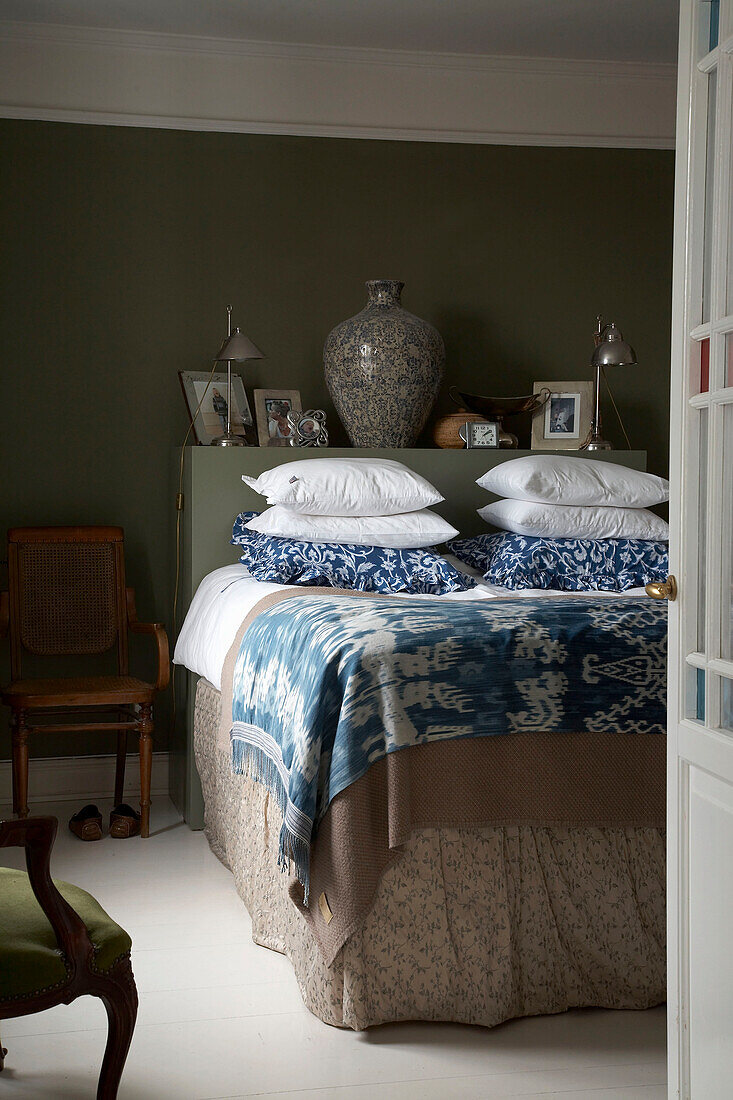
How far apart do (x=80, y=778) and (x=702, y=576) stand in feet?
9.93

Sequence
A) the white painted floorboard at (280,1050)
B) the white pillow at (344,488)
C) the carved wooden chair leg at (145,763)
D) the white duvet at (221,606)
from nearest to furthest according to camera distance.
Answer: the white painted floorboard at (280,1050) → the white duvet at (221,606) → the white pillow at (344,488) → the carved wooden chair leg at (145,763)

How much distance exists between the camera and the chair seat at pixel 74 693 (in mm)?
3410

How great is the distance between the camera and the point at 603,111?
430 cm

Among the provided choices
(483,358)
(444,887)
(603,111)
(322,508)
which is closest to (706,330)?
(444,887)

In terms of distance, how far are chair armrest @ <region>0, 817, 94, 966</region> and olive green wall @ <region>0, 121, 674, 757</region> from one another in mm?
2465

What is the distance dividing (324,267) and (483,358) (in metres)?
0.73

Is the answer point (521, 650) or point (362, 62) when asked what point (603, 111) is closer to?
point (362, 62)

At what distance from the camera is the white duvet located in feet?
9.67

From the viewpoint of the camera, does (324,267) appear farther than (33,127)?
Yes

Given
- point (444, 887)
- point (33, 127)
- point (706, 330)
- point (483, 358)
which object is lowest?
point (444, 887)

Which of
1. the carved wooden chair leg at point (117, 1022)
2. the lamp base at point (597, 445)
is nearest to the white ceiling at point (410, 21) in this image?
the lamp base at point (597, 445)

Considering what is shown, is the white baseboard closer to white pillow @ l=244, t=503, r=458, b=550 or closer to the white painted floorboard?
white pillow @ l=244, t=503, r=458, b=550

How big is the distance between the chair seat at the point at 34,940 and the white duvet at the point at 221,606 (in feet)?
3.84

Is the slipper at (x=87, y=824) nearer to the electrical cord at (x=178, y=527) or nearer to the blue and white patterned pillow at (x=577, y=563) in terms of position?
the electrical cord at (x=178, y=527)
